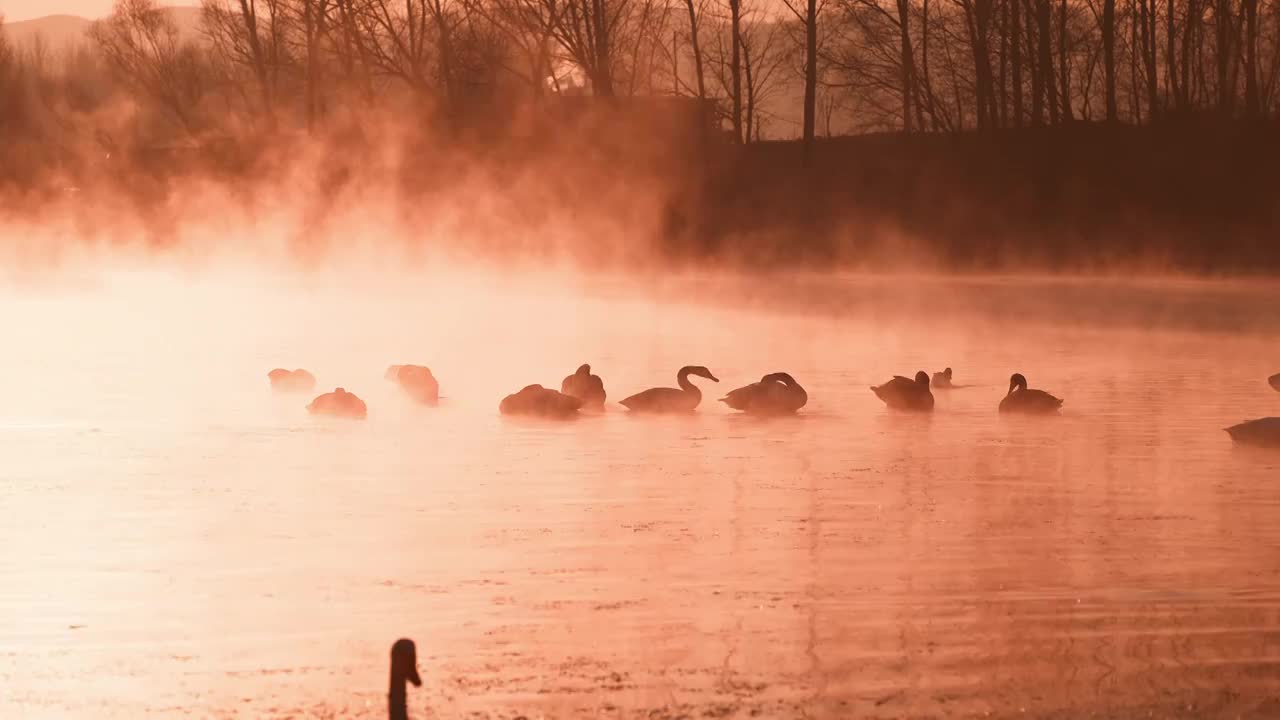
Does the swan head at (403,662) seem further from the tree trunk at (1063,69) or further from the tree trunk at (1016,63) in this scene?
the tree trunk at (1063,69)

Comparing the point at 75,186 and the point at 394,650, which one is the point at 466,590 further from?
the point at 75,186

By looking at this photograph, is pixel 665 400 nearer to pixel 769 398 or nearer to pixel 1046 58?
pixel 769 398

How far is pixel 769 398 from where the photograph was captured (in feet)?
34.3

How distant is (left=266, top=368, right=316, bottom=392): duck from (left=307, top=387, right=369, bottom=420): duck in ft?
4.19

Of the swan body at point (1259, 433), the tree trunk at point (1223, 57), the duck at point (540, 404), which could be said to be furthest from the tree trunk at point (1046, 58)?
the swan body at point (1259, 433)

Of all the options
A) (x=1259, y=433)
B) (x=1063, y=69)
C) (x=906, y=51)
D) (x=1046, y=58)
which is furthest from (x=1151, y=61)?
(x=1259, y=433)

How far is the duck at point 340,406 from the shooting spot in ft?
35.1

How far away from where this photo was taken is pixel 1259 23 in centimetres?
3638

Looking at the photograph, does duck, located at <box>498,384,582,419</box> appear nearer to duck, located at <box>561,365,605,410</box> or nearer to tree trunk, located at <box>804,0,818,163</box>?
duck, located at <box>561,365,605,410</box>

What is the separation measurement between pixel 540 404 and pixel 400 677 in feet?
21.3

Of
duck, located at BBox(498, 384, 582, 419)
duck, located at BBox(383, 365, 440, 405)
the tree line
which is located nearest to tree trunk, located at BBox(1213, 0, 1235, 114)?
the tree line

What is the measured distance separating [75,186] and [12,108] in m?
9.46

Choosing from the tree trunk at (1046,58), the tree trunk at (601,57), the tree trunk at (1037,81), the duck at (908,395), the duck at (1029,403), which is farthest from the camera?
the tree trunk at (601,57)

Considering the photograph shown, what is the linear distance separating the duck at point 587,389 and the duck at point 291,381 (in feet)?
6.82
